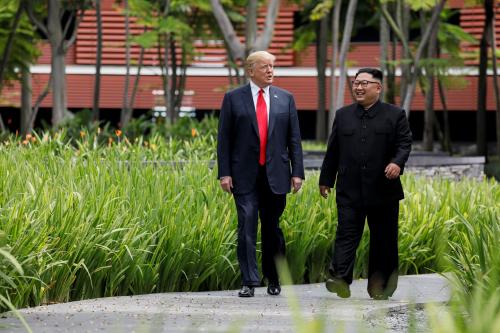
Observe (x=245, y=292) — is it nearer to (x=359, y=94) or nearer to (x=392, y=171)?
(x=392, y=171)

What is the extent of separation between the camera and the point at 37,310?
9336 millimetres

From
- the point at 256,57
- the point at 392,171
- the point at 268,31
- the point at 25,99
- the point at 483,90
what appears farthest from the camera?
the point at 25,99

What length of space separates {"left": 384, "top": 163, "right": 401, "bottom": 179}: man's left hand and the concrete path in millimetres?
944

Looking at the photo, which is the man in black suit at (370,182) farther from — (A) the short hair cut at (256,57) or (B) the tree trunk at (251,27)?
(B) the tree trunk at (251,27)

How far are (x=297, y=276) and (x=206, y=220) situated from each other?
1.34 meters

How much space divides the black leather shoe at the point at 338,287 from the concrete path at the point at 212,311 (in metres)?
0.09

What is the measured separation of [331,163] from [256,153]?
0.61m

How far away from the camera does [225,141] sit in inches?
440

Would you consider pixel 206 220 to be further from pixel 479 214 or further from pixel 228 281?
pixel 479 214

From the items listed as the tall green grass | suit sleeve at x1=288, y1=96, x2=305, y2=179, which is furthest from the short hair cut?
the tall green grass

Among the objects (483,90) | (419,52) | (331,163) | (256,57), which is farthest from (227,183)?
(483,90)

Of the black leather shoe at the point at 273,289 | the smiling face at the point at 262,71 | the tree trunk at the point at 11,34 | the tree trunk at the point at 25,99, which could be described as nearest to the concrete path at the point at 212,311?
the black leather shoe at the point at 273,289

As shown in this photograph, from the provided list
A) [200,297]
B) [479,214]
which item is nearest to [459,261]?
[200,297]

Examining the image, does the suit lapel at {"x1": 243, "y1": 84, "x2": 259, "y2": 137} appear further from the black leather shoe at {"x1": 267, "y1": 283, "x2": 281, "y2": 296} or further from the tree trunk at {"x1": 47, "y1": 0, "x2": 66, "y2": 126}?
the tree trunk at {"x1": 47, "y1": 0, "x2": 66, "y2": 126}
